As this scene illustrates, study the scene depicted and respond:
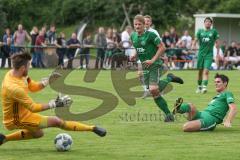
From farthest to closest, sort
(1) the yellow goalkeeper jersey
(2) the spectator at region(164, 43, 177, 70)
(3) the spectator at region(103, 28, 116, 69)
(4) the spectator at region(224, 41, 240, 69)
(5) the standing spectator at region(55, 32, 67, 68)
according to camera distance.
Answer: (4) the spectator at region(224, 41, 240, 69) < (2) the spectator at region(164, 43, 177, 70) < (5) the standing spectator at region(55, 32, 67, 68) < (3) the spectator at region(103, 28, 116, 69) < (1) the yellow goalkeeper jersey

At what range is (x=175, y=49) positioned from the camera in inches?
1351

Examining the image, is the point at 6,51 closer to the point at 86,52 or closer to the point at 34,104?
the point at 86,52

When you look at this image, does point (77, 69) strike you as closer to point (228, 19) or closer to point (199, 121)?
point (228, 19)

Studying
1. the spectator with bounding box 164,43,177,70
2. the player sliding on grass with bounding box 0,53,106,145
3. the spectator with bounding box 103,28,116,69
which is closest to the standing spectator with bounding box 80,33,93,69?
the spectator with bounding box 103,28,116,69

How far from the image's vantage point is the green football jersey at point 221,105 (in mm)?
12469

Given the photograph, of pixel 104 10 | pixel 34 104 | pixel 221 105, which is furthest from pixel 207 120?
pixel 104 10

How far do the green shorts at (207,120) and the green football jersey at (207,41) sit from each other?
866 cm

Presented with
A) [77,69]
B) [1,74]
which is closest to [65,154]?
[1,74]

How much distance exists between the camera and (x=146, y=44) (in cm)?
1488

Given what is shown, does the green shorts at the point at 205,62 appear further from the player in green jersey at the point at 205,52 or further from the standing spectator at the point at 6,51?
the standing spectator at the point at 6,51

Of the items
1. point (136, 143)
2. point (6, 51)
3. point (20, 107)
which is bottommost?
point (136, 143)

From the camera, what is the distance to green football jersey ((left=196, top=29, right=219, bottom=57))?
20953 millimetres

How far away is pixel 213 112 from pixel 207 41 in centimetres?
866

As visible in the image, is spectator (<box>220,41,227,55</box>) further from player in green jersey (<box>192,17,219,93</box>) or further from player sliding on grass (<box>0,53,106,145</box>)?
player sliding on grass (<box>0,53,106,145</box>)
